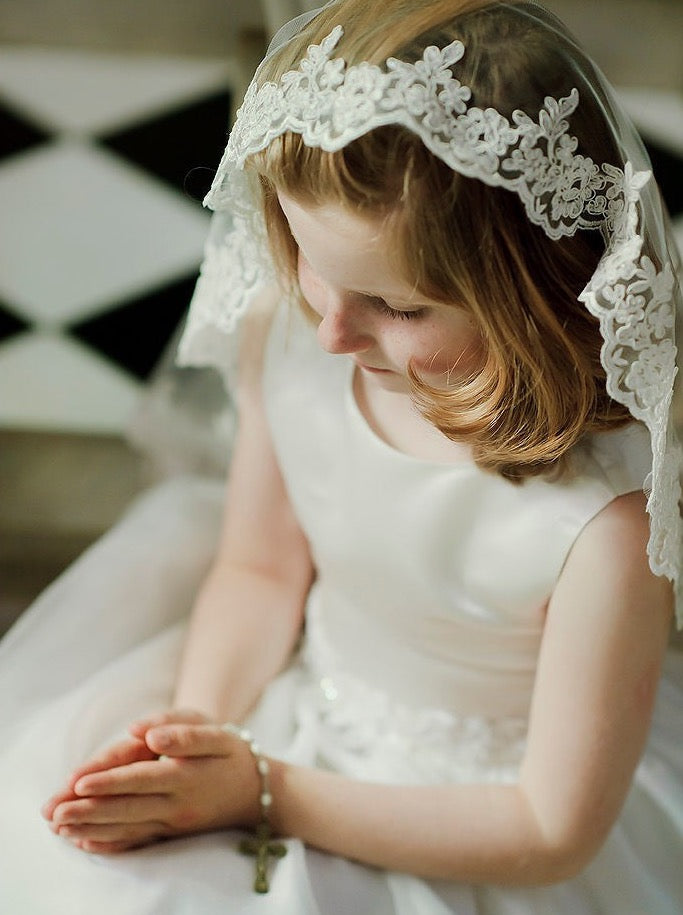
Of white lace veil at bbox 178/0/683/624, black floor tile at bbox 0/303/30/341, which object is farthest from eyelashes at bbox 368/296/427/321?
black floor tile at bbox 0/303/30/341

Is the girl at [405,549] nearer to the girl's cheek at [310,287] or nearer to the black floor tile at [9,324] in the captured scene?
the girl's cheek at [310,287]

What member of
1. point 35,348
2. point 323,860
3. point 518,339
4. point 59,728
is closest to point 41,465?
point 35,348

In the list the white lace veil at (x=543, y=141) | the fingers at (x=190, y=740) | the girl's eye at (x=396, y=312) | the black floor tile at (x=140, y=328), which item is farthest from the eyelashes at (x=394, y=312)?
the black floor tile at (x=140, y=328)

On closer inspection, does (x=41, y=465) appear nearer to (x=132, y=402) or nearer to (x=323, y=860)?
(x=132, y=402)

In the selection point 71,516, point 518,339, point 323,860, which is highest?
point 518,339

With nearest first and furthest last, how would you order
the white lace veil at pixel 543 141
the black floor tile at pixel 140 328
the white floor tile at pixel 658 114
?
the white lace veil at pixel 543 141
the black floor tile at pixel 140 328
the white floor tile at pixel 658 114

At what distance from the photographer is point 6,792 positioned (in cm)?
100

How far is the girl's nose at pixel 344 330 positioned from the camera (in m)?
0.84

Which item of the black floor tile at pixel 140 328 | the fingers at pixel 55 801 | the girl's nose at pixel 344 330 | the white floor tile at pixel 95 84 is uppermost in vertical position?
the girl's nose at pixel 344 330

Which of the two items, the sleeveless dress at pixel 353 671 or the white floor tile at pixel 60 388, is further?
the white floor tile at pixel 60 388

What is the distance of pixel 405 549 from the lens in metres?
1.04

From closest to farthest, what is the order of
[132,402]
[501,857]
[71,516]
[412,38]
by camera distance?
[412,38], [501,857], [71,516], [132,402]

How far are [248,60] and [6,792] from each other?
1.70 m

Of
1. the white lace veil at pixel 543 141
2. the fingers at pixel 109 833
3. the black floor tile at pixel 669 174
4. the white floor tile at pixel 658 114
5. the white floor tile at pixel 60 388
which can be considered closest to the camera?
the white lace veil at pixel 543 141
